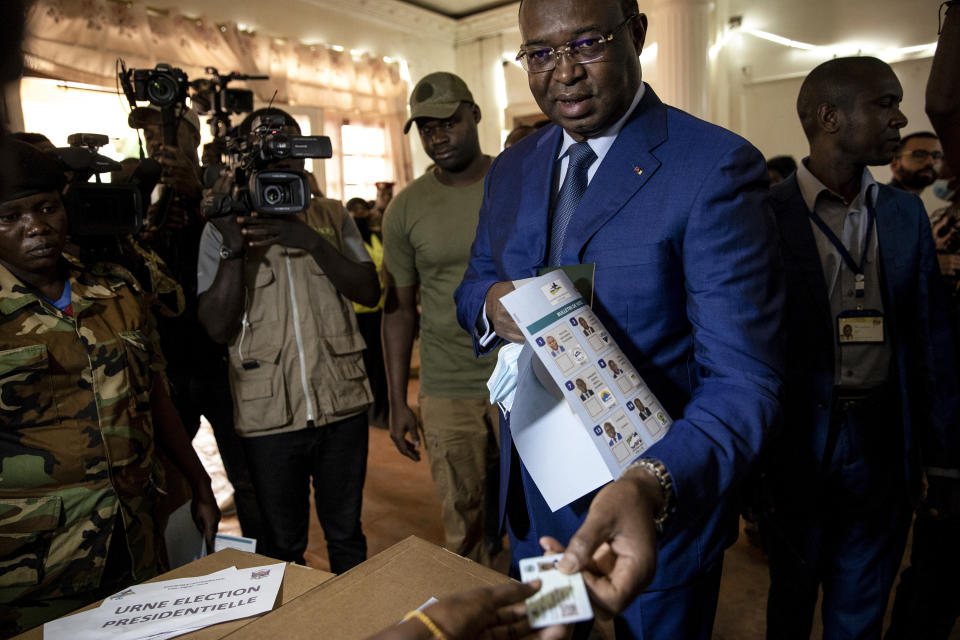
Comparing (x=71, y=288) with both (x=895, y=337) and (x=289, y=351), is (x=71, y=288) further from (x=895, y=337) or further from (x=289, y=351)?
(x=895, y=337)

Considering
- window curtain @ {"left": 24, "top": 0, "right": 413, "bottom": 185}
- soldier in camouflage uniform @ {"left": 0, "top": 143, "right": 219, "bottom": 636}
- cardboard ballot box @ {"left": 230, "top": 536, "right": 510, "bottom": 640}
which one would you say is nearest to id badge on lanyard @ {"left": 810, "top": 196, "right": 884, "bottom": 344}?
cardboard ballot box @ {"left": 230, "top": 536, "right": 510, "bottom": 640}

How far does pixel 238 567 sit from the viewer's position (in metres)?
1.07

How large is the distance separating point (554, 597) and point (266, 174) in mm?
1509

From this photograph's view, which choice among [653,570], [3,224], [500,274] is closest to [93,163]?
[3,224]

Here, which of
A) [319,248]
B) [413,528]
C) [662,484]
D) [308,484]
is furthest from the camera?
[413,528]

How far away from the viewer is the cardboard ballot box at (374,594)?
0.79 meters

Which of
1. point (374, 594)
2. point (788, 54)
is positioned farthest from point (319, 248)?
point (788, 54)

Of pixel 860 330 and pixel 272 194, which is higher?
pixel 272 194

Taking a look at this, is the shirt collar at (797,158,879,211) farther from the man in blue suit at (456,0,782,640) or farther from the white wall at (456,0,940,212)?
the white wall at (456,0,940,212)

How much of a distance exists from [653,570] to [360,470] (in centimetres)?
149

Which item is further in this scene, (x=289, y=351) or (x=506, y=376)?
(x=289, y=351)

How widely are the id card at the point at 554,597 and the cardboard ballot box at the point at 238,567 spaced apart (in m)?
0.41

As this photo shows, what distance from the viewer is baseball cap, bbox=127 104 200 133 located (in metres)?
2.08

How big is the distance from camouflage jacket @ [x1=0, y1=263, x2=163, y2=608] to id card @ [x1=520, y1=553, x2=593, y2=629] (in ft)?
3.75
